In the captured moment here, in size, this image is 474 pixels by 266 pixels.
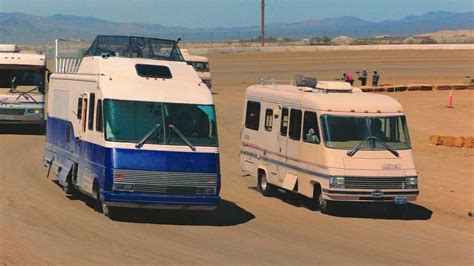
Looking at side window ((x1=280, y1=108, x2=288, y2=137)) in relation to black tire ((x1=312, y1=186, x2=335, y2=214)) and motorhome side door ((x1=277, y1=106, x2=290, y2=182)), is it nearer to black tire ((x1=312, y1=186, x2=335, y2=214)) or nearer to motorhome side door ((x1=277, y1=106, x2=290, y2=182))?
motorhome side door ((x1=277, y1=106, x2=290, y2=182))

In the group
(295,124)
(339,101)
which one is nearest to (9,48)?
(295,124)

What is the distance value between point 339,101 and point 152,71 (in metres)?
4.14

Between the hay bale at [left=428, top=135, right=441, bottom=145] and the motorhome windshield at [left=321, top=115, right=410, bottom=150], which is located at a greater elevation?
the motorhome windshield at [left=321, top=115, right=410, bottom=150]

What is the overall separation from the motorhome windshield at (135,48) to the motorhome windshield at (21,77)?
1234 centimetres

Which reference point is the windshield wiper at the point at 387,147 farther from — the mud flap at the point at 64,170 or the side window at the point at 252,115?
the mud flap at the point at 64,170

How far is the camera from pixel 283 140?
19797 millimetres

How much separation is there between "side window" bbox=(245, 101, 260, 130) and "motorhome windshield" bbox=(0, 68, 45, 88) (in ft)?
37.5

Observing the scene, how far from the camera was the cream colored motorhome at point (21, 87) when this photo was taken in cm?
3088

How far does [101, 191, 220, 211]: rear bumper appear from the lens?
1491cm

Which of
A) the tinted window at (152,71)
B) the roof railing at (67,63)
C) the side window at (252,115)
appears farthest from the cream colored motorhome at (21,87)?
the tinted window at (152,71)

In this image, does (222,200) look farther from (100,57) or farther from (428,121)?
(428,121)

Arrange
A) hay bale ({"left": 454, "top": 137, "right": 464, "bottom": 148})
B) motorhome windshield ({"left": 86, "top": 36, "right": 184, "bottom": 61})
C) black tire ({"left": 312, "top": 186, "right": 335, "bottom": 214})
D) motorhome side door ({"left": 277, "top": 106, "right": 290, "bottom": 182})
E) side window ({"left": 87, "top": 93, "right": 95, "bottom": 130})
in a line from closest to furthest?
side window ({"left": 87, "top": 93, "right": 95, "bottom": 130}) < black tire ({"left": 312, "top": 186, "right": 335, "bottom": 214}) < motorhome windshield ({"left": 86, "top": 36, "right": 184, "bottom": 61}) < motorhome side door ({"left": 277, "top": 106, "right": 290, "bottom": 182}) < hay bale ({"left": 454, "top": 137, "right": 464, "bottom": 148})

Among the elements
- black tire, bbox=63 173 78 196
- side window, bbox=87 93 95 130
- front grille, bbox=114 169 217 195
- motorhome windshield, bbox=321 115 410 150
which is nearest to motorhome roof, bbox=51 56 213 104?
side window, bbox=87 93 95 130

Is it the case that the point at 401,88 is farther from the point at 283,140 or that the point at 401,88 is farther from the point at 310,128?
the point at 310,128
